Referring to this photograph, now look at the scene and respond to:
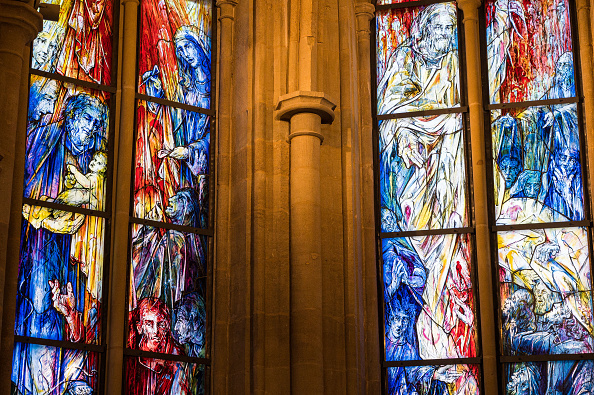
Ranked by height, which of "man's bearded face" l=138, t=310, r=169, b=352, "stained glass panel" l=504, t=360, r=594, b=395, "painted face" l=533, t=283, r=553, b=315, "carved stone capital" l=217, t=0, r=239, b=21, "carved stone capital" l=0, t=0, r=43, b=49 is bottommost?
"stained glass panel" l=504, t=360, r=594, b=395

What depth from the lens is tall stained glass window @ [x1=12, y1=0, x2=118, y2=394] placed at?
39.0ft

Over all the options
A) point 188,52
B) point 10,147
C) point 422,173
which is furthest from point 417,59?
point 10,147

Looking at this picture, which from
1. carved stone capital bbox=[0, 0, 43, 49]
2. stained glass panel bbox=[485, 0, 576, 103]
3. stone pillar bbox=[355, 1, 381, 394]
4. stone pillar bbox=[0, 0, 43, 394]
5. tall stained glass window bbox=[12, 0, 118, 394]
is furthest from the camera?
stained glass panel bbox=[485, 0, 576, 103]

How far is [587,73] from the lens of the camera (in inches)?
530

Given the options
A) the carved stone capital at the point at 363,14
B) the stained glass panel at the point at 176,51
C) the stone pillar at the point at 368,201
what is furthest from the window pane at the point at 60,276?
the carved stone capital at the point at 363,14

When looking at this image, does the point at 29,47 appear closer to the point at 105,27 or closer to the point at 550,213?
the point at 105,27

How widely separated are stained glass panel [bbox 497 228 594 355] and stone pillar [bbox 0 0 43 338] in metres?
4.59

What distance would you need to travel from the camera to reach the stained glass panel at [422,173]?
43.8 ft

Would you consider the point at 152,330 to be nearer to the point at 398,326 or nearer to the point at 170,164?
the point at 170,164

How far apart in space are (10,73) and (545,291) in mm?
5285

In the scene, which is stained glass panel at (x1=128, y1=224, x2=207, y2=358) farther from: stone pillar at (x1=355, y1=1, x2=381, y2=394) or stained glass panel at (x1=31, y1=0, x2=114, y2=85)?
stained glass panel at (x1=31, y1=0, x2=114, y2=85)

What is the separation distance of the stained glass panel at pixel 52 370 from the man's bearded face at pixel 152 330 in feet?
1.61

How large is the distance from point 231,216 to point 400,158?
72.9 inches

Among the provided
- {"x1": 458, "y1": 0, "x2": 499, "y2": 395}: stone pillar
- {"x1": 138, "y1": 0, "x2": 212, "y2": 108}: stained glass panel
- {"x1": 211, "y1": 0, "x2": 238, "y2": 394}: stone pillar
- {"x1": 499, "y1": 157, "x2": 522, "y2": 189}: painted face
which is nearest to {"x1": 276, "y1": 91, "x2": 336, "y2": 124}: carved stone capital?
{"x1": 211, "y1": 0, "x2": 238, "y2": 394}: stone pillar
